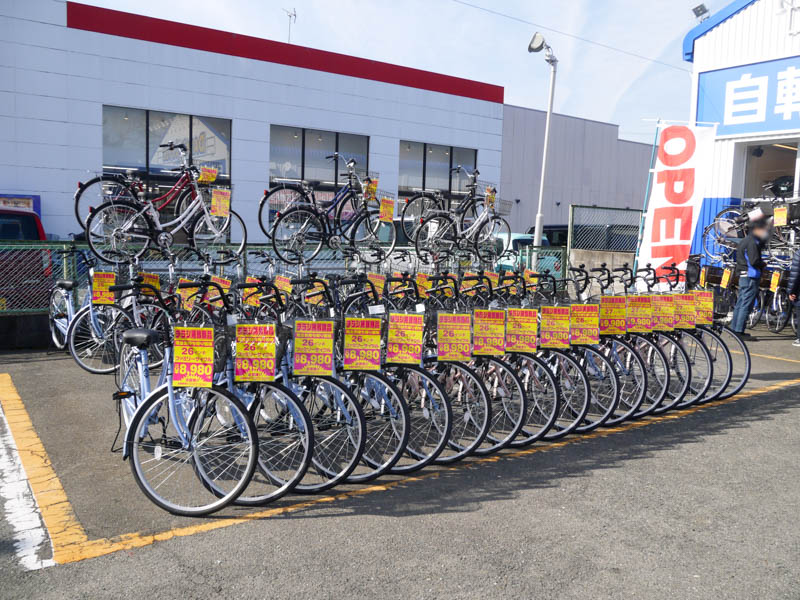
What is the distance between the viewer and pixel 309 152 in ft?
62.6

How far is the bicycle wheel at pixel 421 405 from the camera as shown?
14.2 feet

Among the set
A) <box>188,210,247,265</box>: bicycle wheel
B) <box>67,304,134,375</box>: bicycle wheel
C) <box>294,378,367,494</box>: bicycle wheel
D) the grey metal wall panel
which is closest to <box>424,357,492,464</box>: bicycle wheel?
<box>294,378,367,494</box>: bicycle wheel

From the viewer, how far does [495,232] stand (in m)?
9.77

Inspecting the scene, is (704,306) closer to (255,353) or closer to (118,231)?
(255,353)

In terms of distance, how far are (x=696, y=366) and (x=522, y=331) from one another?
2.55 meters

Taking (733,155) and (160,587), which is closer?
(160,587)

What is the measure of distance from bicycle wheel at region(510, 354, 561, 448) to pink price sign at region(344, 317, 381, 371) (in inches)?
55.1

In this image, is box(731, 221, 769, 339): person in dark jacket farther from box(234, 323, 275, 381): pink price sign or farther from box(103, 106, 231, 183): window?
box(103, 106, 231, 183): window

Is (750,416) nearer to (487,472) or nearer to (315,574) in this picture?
(487,472)

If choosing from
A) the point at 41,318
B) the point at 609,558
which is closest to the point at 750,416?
the point at 609,558

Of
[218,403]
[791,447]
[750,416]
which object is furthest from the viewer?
[750,416]

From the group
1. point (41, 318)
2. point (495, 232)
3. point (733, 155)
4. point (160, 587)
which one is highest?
point (733, 155)

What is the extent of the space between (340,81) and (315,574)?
1797 cm

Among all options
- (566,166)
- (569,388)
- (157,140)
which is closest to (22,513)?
(569,388)
